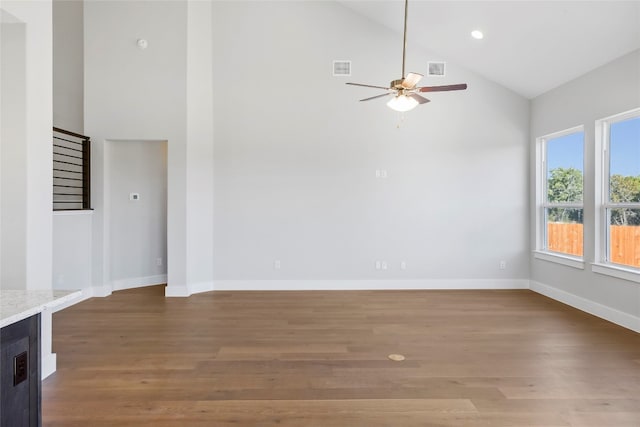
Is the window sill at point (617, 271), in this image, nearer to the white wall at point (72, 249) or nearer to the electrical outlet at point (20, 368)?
the electrical outlet at point (20, 368)

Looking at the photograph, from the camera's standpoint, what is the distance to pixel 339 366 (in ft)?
9.93

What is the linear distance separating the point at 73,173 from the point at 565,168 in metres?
7.20

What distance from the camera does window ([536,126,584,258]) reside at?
4887 mm

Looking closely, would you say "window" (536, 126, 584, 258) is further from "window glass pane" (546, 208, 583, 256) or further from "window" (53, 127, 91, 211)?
"window" (53, 127, 91, 211)

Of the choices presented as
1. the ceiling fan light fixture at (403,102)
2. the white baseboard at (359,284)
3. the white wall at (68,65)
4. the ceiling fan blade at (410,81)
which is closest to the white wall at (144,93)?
the white wall at (68,65)

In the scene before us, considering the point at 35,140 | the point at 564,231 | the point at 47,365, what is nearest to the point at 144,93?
the point at 35,140

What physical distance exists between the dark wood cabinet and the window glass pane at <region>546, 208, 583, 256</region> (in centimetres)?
576

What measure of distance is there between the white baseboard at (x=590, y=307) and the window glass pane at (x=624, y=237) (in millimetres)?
569

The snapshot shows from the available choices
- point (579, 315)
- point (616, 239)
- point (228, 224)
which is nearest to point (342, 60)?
point (228, 224)

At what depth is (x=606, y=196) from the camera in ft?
14.3

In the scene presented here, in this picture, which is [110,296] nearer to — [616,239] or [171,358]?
[171,358]

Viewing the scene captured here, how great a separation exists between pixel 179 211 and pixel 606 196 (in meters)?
5.67

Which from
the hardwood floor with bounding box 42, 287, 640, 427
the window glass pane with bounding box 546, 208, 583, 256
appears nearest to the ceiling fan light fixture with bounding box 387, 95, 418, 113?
the hardwood floor with bounding box 42, 287, 640, 427

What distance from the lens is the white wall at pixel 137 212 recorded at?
562cm
